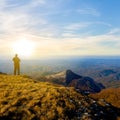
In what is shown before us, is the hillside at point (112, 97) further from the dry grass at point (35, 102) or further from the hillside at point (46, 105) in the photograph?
the dry grass at point (35, 102)

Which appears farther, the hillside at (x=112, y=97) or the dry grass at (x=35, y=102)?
the hillside at (x=112, y=97)

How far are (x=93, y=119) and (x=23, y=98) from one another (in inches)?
290

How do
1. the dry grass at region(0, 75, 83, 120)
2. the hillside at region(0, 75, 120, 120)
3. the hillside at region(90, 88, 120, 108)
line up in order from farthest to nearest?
the hillside at region(90, 88, 120, 108) < the hillside at region(0, 75, 120, 120) < the dry grass at region(0, 75, 83, 120)

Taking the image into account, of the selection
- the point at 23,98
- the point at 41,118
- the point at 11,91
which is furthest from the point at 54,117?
the point at 11,91

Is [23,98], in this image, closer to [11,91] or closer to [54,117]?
[11,91]

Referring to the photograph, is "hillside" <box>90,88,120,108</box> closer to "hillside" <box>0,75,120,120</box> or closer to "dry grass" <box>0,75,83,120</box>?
"hillside" <box>0,75,120,120</box>

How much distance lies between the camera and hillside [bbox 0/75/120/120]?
77.0ft

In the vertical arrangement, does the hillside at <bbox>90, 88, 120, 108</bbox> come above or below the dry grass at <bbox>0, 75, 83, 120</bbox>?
below

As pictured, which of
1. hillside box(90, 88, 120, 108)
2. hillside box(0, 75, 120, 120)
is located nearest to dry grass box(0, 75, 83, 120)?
hillside box(0, 75, 120, 120)

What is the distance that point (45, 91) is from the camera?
28.8 meters

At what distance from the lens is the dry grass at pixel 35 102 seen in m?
23.3

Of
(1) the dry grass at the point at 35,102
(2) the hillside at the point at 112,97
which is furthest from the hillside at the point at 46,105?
(2) the hillside at the point at 112,97

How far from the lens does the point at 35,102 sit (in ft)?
83.9

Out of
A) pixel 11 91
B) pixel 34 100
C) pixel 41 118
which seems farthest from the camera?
pixel 11 91
